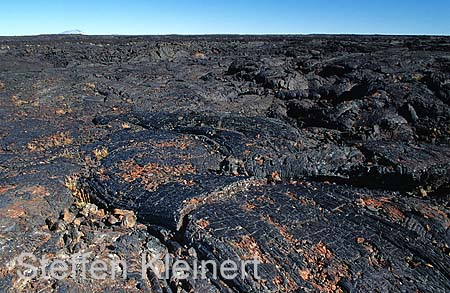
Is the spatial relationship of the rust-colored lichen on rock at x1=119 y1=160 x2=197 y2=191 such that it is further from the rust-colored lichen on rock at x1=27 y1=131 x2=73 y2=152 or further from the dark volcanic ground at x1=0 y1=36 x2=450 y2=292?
the rust-colored lichen on rock at x1=27 y1=131 x2=73 y2=152

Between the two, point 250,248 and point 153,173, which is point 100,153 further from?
point 250,248

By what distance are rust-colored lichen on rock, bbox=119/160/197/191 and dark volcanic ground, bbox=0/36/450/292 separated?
0.02m

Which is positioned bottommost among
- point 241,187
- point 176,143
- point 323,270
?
point 323,270

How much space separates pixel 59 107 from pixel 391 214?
7033 millimetres

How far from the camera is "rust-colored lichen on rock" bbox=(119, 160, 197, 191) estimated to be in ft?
14.2

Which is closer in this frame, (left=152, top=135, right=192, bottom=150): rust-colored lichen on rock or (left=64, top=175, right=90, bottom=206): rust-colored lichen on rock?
(left=64, top=175, right=90, bottom=206): rust-colored lichen on rock

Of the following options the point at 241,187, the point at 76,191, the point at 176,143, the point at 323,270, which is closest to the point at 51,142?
the point at 76,191

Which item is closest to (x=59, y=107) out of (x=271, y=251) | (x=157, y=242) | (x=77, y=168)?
(x=77, y=168)

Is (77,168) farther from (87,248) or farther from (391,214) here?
Answer: (391,214)

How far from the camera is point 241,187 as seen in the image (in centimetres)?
427

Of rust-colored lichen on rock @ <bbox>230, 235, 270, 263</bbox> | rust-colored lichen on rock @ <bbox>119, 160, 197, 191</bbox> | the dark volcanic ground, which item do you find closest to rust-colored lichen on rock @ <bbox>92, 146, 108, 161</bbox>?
the dark volcanic ground

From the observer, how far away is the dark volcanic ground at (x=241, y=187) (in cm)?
310

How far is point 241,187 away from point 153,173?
3.85 feet

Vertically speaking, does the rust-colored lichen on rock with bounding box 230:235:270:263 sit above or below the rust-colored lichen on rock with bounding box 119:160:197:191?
below
